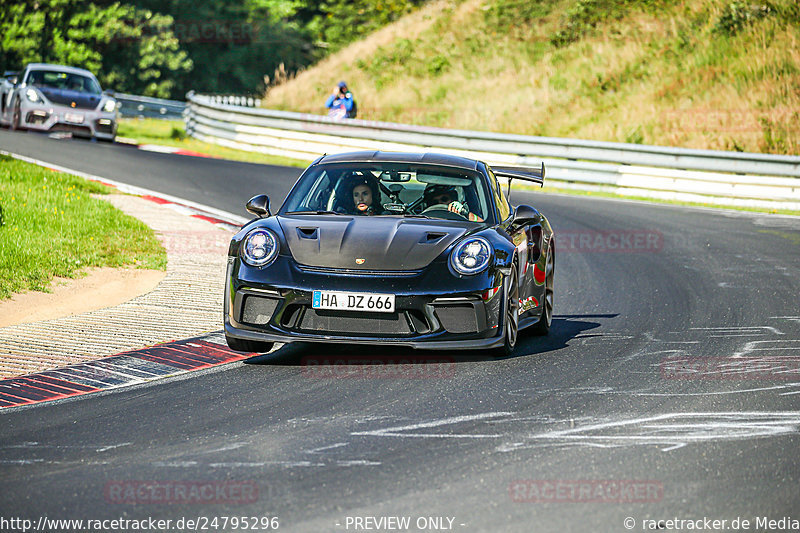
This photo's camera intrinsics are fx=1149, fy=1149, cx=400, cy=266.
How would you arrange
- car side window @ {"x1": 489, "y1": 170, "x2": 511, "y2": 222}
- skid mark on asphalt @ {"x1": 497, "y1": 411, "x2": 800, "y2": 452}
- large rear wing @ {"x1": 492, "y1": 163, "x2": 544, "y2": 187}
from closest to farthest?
skid mark on asphalt @ {"x1": 497, "y1": 411, "x2": 800, "y2": 452}
car side window @ {"x1": 489, "y1": 170, "x2": 511, "y2": 222}
large rear wing @ {"x1": 492, "y1": 163, "x2": 544, "y2": 187}

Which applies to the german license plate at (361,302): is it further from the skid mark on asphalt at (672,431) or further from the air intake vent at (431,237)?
the skid mark on asphalt at (672,431)

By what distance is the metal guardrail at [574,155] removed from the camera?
20.0m

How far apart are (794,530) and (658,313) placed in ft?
18.3

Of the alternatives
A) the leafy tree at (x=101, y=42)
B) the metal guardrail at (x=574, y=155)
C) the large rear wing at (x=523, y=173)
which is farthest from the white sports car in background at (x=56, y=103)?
the leafy tree at (x=101, y=42)

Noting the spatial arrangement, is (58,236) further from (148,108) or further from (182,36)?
(182,36)

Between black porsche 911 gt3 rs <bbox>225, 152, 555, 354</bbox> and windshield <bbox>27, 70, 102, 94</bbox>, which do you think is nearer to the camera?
black porsche 911 gt3 rs <bbox>225, 152, 555, 354</bbox>

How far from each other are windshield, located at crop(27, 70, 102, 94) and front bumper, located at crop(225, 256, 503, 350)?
18.7 m

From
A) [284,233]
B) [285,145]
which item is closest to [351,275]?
[284,233]

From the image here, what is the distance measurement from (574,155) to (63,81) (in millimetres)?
11104

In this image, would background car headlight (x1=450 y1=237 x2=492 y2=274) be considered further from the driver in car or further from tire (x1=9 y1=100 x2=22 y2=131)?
tire (x1=9 y1=100 x2=22 y2=131)

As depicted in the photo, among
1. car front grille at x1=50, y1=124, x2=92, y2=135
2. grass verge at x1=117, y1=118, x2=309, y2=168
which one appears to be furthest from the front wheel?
grass verge at x1=117, y1=118, x2=309, y2=168

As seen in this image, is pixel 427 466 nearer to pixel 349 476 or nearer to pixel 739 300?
pixel 349 476

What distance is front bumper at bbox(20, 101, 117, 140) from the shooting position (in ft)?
78.5

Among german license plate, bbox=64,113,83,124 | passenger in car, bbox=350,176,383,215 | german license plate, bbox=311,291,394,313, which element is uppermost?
german license plate, bbox=64,113,83,124
